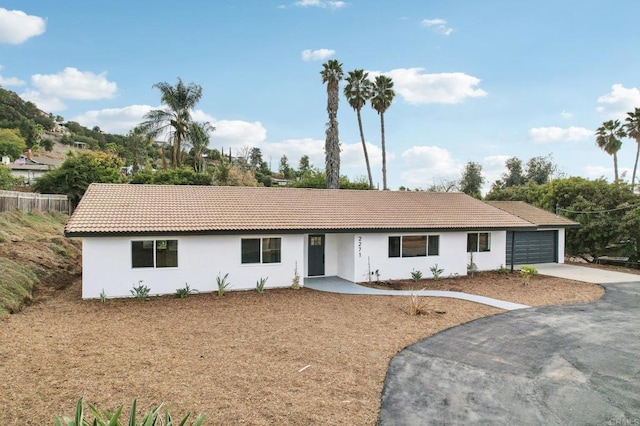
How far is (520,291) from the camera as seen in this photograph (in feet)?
50.9

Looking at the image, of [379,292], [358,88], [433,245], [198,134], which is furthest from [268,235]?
[198,134]

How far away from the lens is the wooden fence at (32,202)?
23.3 metres

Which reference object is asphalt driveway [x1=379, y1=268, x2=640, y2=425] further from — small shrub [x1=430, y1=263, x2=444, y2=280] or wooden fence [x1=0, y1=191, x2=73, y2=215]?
wooden fence [x1=0, y1=191, x2=73, y2=215]

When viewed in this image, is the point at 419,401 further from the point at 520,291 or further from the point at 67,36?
the point at 67,36

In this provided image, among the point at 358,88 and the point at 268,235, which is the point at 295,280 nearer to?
the point at 268,235

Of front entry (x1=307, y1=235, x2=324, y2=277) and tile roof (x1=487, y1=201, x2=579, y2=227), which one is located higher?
tile roof (x1=487, y1=201, x2=579, y2=227)

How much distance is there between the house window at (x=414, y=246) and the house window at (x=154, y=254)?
9.11 meters

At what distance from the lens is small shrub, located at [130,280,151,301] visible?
519 inches

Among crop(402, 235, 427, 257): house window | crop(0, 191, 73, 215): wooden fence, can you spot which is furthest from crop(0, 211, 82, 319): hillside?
crop(402, 235, 427, 257): house window

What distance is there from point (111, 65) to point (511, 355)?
27.9 meters

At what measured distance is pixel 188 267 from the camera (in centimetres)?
1420

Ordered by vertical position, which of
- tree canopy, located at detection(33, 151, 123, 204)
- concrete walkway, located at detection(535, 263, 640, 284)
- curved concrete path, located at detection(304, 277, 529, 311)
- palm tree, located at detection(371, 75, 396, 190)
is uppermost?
palm tree, located at detection(371, 75, 396, 190)

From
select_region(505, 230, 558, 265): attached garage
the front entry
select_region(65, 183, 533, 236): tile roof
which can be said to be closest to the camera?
select_region(65, 183, 533, 236): tile roof

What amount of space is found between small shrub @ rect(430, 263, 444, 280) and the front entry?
16.8 ft
